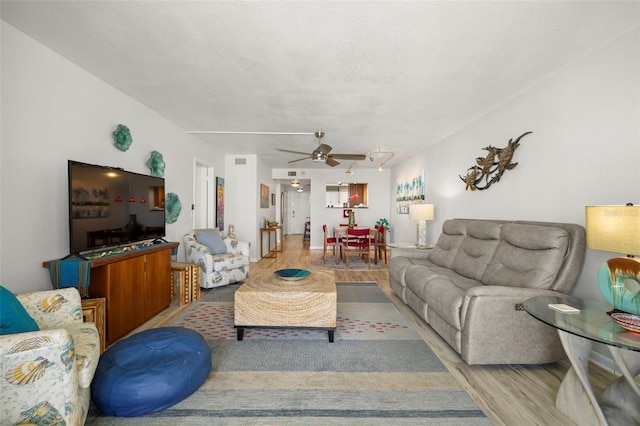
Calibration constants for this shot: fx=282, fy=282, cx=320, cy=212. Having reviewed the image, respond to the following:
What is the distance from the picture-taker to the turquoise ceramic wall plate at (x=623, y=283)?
1470mm

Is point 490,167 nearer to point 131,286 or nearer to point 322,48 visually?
point 322,48

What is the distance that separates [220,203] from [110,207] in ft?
10.8

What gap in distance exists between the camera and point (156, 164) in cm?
371

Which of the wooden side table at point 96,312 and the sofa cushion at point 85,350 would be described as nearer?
the sofa cushion at point 85,350

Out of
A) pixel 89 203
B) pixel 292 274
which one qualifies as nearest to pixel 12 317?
pixel 89 203

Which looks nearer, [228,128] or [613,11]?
[613,11]

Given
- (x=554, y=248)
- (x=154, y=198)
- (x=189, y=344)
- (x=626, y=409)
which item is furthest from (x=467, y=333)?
(x=154, y=198)

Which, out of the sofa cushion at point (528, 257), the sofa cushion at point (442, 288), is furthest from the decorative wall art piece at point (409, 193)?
the sofa cushion at point (528, 257)

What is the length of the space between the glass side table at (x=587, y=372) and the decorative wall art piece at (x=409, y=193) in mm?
4398

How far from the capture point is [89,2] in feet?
5.79

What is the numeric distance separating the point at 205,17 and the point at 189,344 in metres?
2.22

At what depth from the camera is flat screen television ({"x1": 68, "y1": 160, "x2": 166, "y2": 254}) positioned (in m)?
2.31

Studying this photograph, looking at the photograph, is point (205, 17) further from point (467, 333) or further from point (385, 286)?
point (385, 286)

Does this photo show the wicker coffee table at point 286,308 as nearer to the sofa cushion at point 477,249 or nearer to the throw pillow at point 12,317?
the throw pillow at point 12,317
